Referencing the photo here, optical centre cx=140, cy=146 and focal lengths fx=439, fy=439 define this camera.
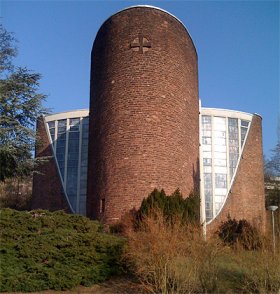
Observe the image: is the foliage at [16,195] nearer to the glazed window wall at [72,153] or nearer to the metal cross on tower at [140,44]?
the glazed window wall at [72,153]

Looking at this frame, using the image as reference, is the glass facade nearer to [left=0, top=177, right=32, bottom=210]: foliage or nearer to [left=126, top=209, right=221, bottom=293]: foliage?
[left=0, top=177, right=32, bottom=210]: foliage

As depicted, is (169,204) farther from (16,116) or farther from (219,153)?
(219,153)

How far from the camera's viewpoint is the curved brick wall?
29.4m

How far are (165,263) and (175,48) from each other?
1188 cm

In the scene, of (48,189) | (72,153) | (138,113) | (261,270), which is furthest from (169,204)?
(48,189)

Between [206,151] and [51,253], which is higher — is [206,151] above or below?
above

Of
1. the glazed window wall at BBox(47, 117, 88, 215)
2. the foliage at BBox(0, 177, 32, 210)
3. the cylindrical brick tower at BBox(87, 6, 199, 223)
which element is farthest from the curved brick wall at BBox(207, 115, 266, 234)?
the foliage at BBox(0, 177, 32, 210)

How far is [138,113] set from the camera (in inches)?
698

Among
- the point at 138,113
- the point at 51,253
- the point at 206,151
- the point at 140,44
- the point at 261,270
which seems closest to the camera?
the point at 261,270

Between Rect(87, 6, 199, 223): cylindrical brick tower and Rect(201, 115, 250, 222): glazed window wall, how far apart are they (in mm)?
10487

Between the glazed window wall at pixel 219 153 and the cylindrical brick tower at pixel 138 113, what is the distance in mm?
A: 10487

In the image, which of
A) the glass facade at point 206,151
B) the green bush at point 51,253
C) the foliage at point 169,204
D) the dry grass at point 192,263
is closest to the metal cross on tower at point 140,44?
the foliage at point 169,204

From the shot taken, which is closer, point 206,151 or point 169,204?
point 169,204

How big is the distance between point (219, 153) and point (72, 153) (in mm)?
10816
